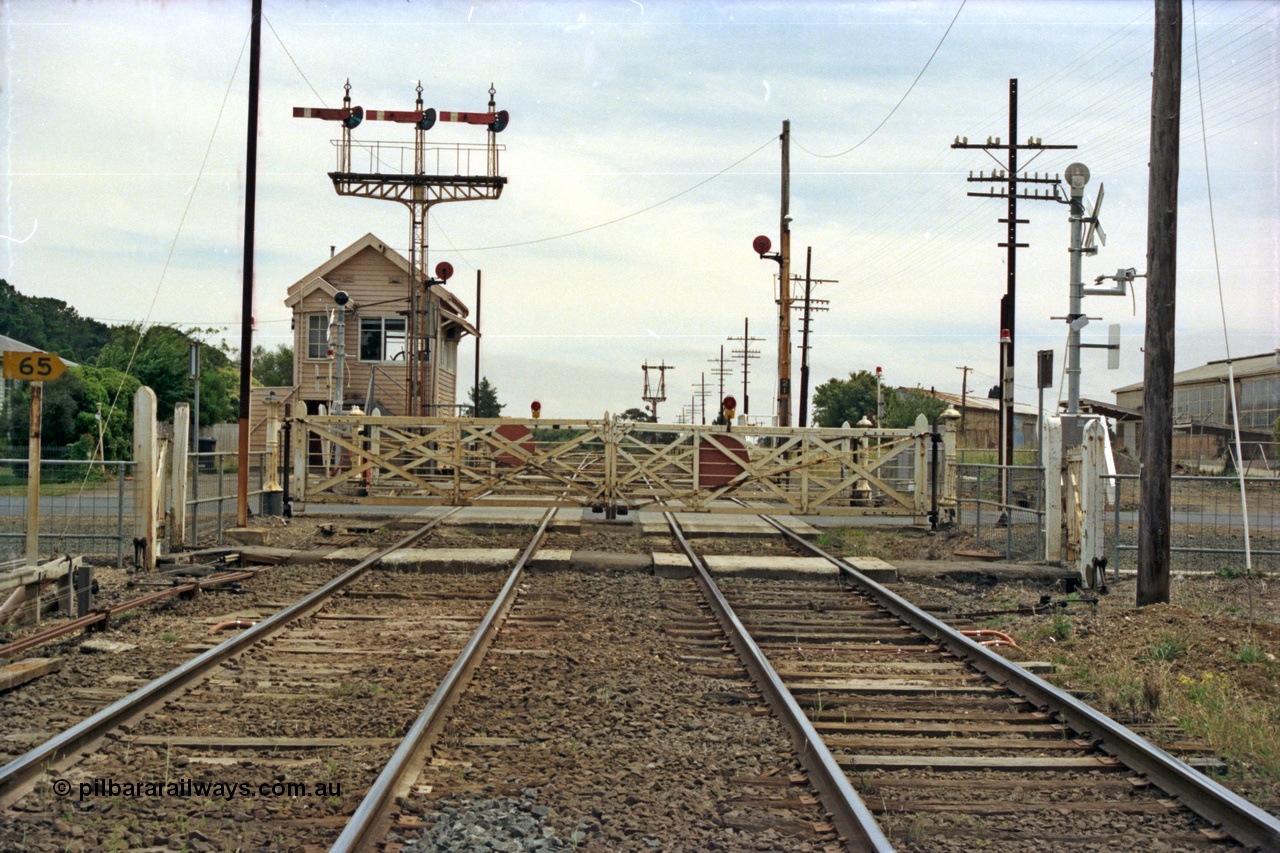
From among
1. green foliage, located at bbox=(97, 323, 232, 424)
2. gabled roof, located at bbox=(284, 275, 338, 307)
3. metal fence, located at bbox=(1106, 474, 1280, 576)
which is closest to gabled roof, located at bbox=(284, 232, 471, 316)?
gabled roof, located at bbox=(284, 275, 338, 307)

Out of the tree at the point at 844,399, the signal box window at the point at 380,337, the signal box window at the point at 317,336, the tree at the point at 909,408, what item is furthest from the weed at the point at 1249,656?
the tree at the point at 844,399

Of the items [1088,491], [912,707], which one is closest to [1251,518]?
[1088,491]

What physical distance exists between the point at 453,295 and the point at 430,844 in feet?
123

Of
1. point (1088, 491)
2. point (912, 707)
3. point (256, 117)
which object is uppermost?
point (256, 117)

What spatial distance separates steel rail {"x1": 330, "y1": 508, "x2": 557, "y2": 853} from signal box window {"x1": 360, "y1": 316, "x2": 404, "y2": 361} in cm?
2667

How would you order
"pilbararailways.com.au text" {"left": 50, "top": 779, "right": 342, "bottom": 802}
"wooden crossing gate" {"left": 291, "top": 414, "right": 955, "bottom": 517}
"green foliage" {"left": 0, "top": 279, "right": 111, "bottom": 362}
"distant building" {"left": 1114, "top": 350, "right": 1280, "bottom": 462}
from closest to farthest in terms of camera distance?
"pilbararailways.com.au text" {"left": 50, "top": 779, "right": 342, "bottom": 802}, "wooden crossing gate" {"left": 291, "top": 414, "right": 955, "bottom": 517}, "green foliage" {"left": 0, "top": 279, "right": 111, "bottom": 362}, "distant building" {"left": 1114, "top": 350, "right": 1280, "bottom": 462}

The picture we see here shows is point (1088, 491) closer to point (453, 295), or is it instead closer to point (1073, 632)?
point (1073, 632)

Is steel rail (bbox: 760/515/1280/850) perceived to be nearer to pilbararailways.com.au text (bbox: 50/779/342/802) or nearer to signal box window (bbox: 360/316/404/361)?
pilbararailways.com.au text (bbox: 50/779/342/802)

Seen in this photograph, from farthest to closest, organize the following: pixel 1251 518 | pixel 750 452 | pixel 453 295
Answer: pixel 453 295, pixel 1251 518, pixel 750 452

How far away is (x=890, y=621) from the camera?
989 cm

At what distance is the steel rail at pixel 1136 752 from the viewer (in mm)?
4617

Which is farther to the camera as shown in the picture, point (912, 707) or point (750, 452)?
point (750, 452)

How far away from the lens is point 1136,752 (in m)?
5.62

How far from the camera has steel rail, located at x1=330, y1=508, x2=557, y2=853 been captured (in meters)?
4.27
